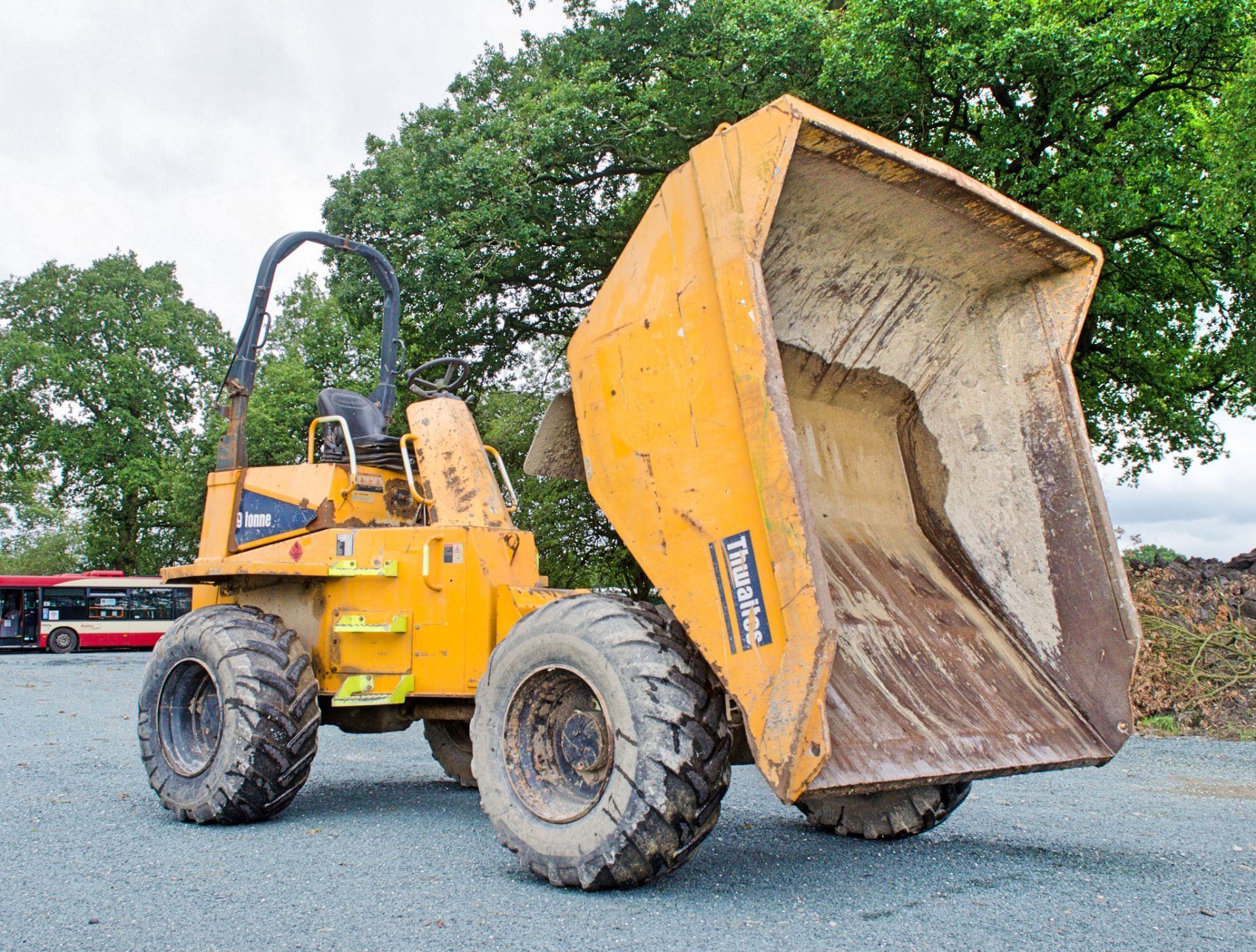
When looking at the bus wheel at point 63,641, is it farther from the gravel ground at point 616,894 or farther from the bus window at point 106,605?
the gravel ground at point 616,894

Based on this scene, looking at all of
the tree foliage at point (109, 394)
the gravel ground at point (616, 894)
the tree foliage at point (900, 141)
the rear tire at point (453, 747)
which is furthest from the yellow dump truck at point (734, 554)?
the tree foliage at point (109, 394)

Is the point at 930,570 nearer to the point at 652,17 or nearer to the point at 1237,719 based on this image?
the point at 1237,719

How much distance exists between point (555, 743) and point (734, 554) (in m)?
1.20

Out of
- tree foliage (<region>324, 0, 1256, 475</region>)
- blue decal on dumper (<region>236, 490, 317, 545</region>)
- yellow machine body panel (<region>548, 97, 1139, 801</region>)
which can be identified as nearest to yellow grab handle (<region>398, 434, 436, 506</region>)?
blue decal on dumper (<region>236, 490, 317, 545</region>)

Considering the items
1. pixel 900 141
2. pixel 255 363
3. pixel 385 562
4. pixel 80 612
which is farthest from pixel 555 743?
pixel 80 612

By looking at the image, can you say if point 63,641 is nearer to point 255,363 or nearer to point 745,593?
point 255,363

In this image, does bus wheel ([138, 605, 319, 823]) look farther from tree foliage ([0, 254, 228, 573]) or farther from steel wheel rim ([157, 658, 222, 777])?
tree foliage ([0, 254, 228, 573])

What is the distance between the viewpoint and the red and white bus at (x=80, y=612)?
96.7ft

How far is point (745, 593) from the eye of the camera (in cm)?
363

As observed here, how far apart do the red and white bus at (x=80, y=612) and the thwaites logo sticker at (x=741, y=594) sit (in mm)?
29003

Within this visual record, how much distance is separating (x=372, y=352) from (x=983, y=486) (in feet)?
91.0

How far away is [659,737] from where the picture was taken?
3.63m

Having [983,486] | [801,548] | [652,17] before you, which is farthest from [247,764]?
[652,17]

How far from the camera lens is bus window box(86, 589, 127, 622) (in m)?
29.7
